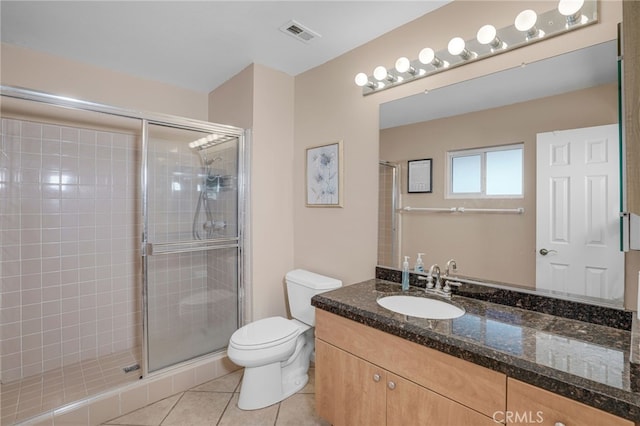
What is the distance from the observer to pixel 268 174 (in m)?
2.48

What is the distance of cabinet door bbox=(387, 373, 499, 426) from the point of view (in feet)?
3.45

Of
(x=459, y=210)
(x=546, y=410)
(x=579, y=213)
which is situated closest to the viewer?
(x=546, y=410)

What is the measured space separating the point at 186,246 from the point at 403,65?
1925 millimetres

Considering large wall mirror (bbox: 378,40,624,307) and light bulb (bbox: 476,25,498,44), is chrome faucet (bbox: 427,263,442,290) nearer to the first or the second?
large wall mirror (bbox: 378,40,624,307)

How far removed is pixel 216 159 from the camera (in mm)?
2451

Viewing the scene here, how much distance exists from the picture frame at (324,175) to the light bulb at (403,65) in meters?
0.64

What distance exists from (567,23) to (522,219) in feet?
2.81

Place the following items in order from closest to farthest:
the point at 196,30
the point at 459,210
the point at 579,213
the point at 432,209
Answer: the point at 579,213
the point at 459,210
the point at 432,209
the point at 196,30

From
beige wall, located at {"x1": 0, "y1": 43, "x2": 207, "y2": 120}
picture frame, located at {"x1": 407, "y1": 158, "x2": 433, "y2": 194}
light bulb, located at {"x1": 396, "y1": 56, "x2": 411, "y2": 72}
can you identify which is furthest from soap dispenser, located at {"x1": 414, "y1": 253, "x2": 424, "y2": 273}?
beige wall, located at {"x1": 0, "y1": 43, "x2": 207, "y2": 120}

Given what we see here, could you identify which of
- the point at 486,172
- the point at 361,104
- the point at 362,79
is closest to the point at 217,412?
the point at 486,172

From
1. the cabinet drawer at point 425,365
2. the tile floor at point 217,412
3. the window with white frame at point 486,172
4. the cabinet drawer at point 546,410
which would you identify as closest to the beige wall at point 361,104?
the window with white frame at point 486,172

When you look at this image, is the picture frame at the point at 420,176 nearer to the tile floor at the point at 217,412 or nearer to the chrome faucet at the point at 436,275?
the chrome faucet at the point at 436,275

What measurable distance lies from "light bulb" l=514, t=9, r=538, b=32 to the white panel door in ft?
1.56

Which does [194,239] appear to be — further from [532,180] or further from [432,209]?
[532,180]
